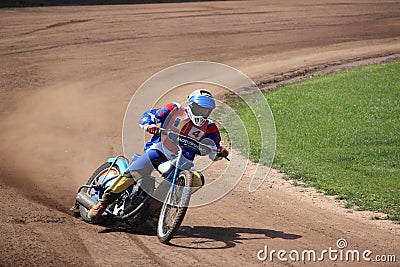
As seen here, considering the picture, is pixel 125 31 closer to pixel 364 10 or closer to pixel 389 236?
pixel 364 10

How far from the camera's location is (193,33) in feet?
91.0

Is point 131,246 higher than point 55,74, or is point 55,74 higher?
point 55,74

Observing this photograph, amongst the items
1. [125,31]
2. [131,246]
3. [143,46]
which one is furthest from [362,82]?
[131,246]

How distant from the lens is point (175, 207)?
9500 millimetres

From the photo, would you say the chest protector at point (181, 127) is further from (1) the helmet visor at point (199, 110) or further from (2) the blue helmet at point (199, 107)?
(1) the helmet visor at point (199, 110)

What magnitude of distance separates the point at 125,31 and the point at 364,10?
12375 mm

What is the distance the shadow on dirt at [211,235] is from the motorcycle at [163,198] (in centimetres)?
17

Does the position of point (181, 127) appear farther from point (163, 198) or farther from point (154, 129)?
point (163, 198)

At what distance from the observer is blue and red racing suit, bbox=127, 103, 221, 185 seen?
31.9 feet

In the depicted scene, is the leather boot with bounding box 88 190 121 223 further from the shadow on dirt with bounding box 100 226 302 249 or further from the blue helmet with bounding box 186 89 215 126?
the blue helmet with bounding box 186 89 215 126

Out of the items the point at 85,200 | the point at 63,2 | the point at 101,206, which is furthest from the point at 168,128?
the point at 63,2

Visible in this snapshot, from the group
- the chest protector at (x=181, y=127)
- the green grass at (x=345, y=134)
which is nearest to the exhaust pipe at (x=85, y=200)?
the chest protector at (x=181, y=127)

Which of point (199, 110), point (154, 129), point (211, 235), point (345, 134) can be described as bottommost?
point (211, 235)

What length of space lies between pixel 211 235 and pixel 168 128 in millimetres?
1630
